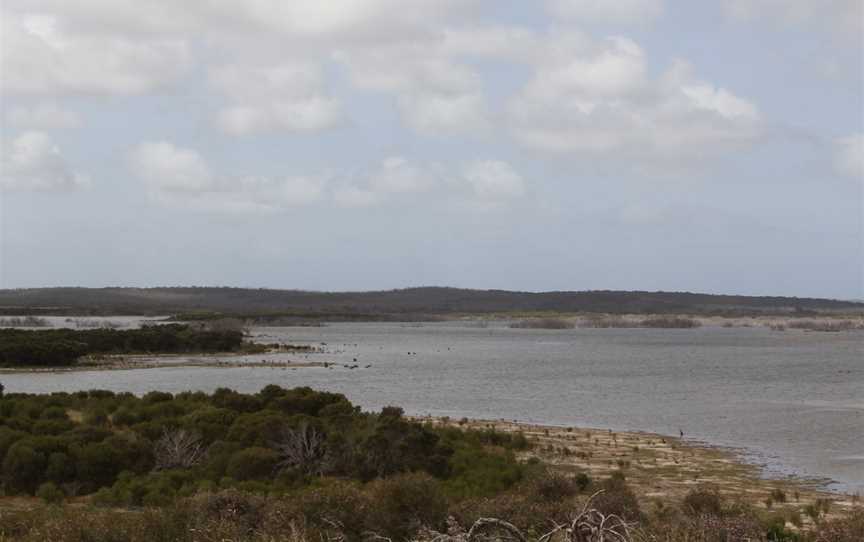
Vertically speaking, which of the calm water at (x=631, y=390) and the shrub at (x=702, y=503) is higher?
the shrub at (x=702, y=503)

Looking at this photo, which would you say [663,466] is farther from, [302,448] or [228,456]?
[228,456]

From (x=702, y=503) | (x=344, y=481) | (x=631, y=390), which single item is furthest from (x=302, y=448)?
(x=631, y=390)

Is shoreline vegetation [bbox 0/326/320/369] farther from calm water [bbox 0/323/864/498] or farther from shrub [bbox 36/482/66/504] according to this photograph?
shrub [bbox 36/482/66/504]

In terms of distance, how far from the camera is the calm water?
108 ft

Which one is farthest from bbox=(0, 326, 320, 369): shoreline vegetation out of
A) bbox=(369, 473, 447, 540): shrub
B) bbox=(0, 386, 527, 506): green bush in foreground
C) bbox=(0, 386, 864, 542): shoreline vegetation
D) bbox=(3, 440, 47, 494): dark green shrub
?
bbox=(369, 473, 447, 540): shrub

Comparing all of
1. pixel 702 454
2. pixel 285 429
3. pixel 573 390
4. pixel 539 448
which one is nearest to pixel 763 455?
pixel 702 454

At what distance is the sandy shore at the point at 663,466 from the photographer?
20.5 metres

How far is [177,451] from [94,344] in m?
66.0

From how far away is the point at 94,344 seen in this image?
272 ft

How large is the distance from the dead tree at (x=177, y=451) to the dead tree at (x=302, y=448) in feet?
6.27

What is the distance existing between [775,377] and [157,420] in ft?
169

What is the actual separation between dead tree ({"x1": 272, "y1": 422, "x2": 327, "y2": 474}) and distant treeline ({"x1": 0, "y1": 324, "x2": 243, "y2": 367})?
5393cm

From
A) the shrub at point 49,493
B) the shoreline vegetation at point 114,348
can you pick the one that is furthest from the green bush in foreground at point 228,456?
the shoreline vegetation at point 114,348

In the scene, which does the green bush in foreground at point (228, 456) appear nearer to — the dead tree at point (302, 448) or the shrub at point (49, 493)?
the dead tree at point (302, 448)
